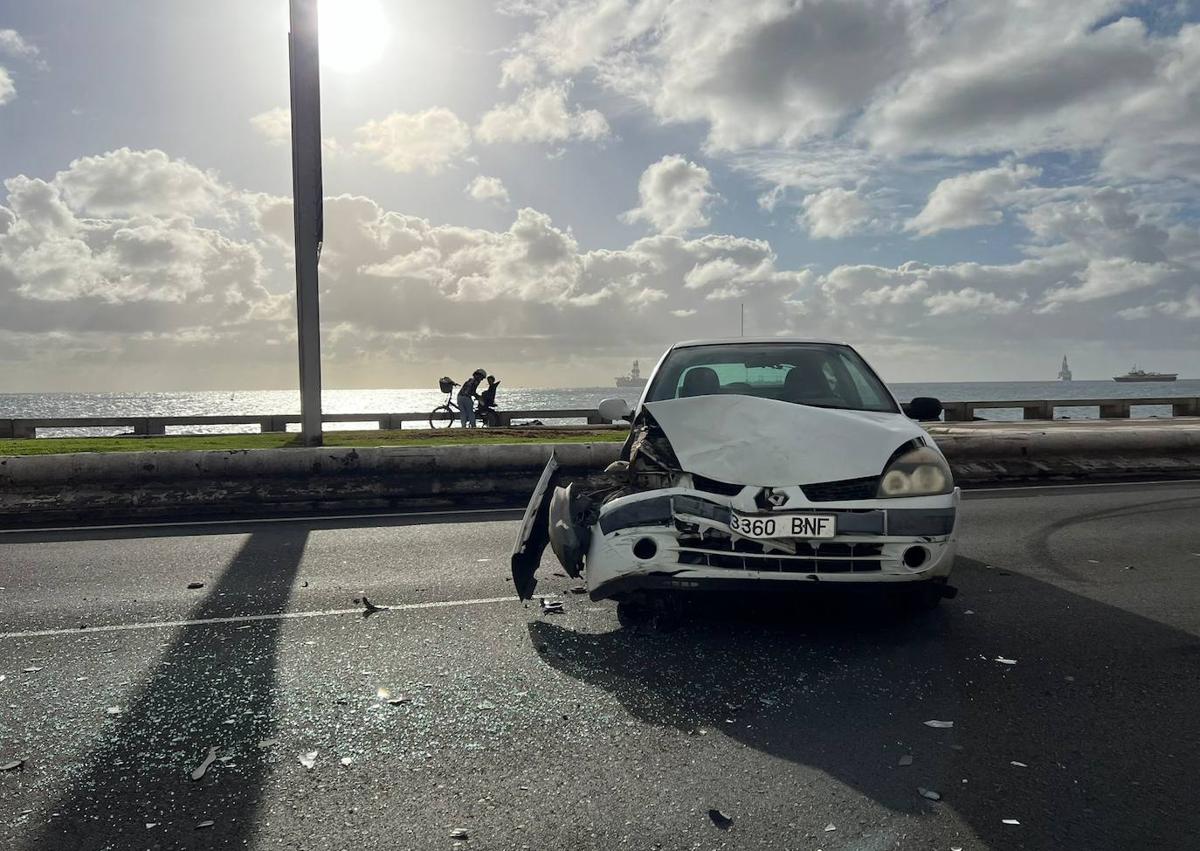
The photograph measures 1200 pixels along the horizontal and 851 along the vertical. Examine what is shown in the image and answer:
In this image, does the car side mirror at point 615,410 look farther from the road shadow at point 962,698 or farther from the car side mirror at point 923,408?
the car side mirror at point 923,408

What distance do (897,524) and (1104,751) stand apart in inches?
55.3

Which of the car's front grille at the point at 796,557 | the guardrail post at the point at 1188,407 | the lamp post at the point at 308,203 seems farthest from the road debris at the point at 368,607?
the guardrail post at the point at 1188,407

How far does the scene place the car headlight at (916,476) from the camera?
441 centimetres

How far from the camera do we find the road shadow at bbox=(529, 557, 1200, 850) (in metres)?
2.72

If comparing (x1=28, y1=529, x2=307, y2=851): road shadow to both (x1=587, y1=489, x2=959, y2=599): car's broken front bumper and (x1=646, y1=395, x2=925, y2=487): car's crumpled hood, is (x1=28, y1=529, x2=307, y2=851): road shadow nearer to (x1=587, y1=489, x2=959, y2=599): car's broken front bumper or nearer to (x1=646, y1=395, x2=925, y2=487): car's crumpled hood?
(x1=587, y1=489, x2=959, y2=599): car's broken front bumper

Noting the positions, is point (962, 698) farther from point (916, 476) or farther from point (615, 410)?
point (615, 410)

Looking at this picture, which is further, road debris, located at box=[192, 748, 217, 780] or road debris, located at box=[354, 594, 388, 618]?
road debris, located at box=[354, 594, 388, 618]

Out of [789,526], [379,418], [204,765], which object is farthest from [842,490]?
[379,418]

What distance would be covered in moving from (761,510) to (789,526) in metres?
0.15

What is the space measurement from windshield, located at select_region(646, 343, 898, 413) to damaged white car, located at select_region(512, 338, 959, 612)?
626 mm

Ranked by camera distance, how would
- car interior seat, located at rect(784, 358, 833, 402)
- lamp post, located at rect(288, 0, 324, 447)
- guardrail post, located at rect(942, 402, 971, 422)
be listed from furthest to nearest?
guardrail post, located at rect(942, 402, 971, 422), lamp post, located at rect(288, 0, 324, 447), car interior seat, located at rect(784, 358, 833, 402)

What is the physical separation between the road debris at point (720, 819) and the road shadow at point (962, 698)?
1.62ft

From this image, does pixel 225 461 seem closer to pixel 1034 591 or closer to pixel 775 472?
pixel 775 472

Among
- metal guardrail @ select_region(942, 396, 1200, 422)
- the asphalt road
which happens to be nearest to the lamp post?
the asphalt road
